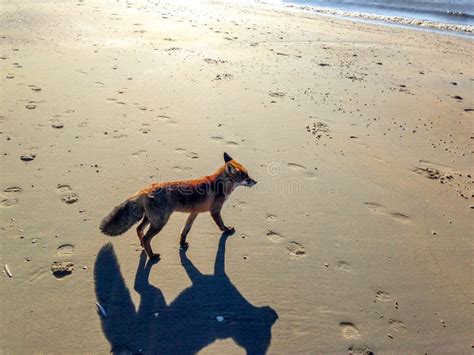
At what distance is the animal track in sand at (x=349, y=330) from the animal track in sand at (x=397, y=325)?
1.53 ft

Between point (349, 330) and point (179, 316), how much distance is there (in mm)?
2090

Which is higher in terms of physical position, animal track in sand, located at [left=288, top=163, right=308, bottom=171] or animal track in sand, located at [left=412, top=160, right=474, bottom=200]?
animal track in sand, located at [left=412, top=160, right=474, bottom=200]

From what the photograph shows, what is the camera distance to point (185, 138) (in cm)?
862

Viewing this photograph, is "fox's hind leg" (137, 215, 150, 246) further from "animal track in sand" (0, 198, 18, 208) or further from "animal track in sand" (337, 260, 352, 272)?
"animal track in sand" (337, 260, 352, 272)

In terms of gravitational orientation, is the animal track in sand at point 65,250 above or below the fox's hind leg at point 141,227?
below

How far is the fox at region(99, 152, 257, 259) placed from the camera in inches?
220

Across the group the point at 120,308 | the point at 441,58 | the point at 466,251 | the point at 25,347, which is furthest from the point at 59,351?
the point at 441,58

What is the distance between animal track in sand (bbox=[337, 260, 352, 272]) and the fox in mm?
1851

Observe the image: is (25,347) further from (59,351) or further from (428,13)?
(428,13)

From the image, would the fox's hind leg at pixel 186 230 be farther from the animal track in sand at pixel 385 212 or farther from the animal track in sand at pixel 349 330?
the animal track in sand at pixel 385 212

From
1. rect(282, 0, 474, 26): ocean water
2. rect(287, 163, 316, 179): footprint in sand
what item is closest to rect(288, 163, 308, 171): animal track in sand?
rect(287, 163, 316, 179): footprint in sand

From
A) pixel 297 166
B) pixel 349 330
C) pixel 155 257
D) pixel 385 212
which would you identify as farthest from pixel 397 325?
pixel 297 166

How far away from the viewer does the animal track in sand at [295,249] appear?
597cm

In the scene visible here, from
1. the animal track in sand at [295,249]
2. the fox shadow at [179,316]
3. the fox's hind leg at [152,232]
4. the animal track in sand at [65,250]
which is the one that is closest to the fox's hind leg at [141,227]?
the fox's hind leg at [152,232]
